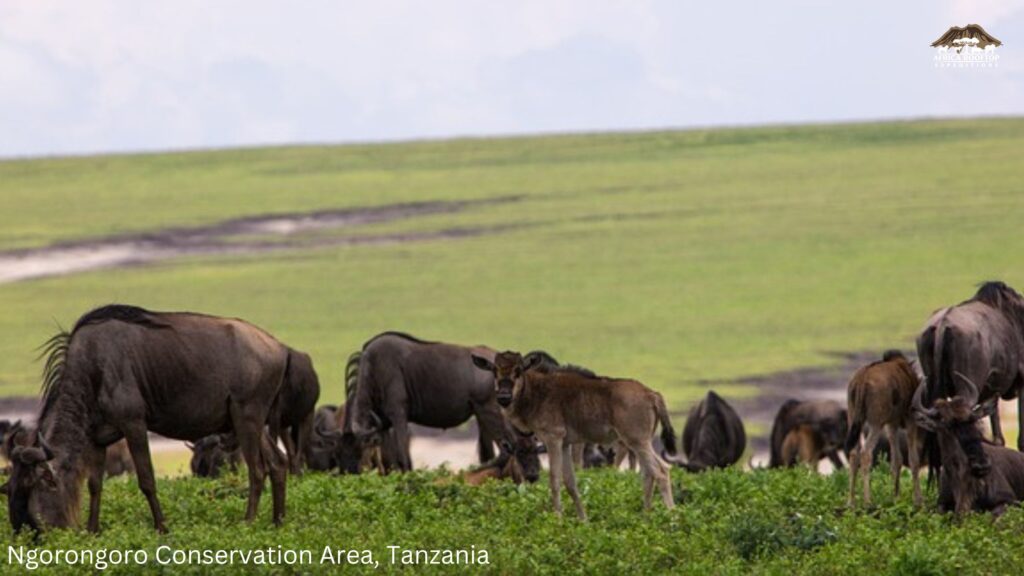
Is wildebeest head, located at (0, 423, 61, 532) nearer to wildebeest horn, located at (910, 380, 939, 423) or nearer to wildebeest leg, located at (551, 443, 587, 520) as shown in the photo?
wildebeest leg, located at (551, 443, 587, 520)

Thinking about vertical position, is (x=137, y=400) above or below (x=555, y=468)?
above

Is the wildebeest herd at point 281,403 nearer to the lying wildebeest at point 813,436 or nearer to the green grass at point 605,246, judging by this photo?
the lying wildebeest at point 813,436

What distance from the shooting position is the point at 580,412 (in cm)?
1722

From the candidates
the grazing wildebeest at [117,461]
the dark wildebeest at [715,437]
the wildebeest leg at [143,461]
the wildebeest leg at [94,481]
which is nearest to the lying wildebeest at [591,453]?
the dark wildebeest at [715,437]

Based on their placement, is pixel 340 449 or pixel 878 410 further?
pixel 340 449

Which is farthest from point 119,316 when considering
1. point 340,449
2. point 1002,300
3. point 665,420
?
point 1002,300

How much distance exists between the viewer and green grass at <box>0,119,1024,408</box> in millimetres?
51044

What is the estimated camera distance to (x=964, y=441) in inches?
646

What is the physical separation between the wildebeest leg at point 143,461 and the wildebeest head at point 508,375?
292 cm

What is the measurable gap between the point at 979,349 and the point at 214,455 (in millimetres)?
9679

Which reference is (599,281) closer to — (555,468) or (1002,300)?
(1002,300)

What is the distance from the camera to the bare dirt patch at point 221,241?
2862 inches

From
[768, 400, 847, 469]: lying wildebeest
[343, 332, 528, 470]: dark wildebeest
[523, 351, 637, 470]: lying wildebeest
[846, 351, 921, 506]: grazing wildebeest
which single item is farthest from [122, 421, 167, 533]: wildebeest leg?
[768, 400, 847, 469]: lying wildebeest

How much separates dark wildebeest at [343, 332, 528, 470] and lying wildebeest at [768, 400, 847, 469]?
18.5 ft
